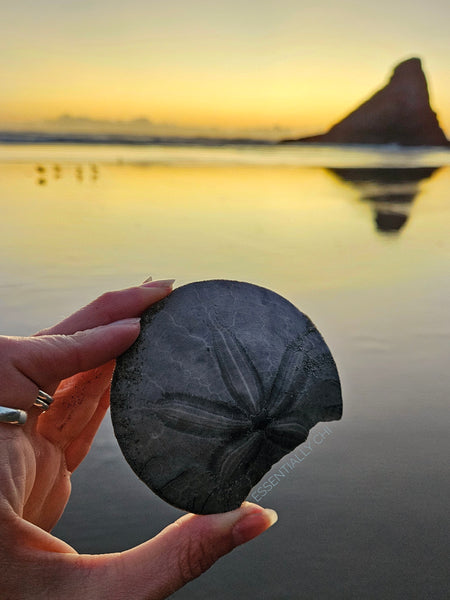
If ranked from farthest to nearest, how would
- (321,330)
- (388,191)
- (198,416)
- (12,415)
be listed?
(388,191) → (321,330) → (198,416) → (12,415)

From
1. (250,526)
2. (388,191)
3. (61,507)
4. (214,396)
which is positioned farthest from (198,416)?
(388,191)

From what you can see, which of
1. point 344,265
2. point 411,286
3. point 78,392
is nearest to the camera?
point 78,392

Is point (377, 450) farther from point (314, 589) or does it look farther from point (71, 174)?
point (71, 174)

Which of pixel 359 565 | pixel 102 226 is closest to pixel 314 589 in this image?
pixel 359 565

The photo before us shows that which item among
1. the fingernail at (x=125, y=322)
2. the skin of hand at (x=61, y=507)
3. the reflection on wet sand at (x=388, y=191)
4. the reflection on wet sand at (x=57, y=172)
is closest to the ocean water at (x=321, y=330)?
the reflection on wet sand at (x=388, y=191)

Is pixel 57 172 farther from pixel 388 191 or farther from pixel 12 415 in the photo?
pixel 12 415

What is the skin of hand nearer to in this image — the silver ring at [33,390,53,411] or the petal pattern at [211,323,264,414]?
the silver ring at [33,390,53,411]

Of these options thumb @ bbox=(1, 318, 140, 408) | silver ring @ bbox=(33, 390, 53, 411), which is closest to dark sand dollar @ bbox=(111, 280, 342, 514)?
thumb @ bbox=(1, 318, 140, 408)
